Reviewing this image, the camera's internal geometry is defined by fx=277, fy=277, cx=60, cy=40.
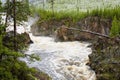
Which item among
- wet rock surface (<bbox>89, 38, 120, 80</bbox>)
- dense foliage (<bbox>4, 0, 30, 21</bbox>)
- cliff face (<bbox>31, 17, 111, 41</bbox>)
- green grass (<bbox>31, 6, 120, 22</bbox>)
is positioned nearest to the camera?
dense foliage (<bbox>4, 0, 30, 21</bbox>)

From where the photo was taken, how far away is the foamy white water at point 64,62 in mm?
22250

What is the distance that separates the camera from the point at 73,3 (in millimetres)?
77375

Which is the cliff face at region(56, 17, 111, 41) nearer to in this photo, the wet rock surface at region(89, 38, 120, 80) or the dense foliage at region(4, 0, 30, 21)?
the wet rock surface at region(89, 38, 120, 80)

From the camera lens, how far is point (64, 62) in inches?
998

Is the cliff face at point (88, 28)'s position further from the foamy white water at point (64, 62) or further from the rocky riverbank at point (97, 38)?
the foamy white water at point (64, 62)

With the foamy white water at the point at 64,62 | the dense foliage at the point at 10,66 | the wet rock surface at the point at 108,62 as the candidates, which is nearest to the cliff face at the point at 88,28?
the foamy white water at the point at 64,62

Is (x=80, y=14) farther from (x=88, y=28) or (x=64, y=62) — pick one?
(x=64, y=62)

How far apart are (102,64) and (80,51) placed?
305 inches

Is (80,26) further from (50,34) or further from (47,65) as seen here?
(47,65)

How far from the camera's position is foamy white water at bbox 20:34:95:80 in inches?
876

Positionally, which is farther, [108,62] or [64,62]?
[64,62]

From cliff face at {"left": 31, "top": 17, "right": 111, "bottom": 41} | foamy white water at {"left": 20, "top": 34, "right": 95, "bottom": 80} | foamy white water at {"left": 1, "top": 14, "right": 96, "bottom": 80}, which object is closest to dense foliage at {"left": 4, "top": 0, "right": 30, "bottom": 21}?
foamy white water at {"left": 1, "top": 14, "right": 96, "bottom": 80}

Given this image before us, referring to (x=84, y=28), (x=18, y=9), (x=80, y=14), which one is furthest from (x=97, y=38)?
(x=18, y=9)

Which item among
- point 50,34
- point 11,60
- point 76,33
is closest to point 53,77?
point 11,60
